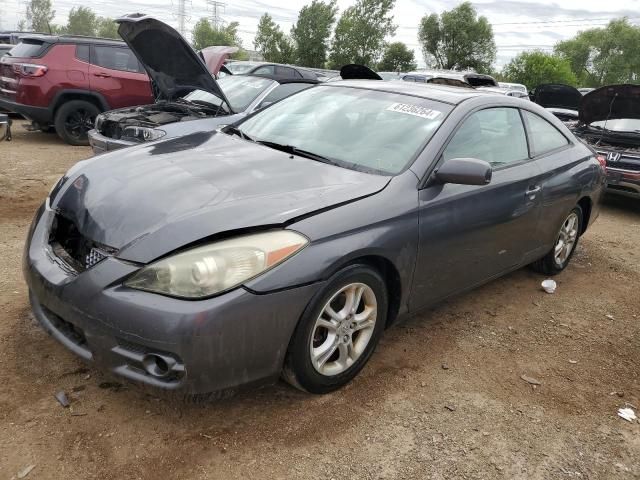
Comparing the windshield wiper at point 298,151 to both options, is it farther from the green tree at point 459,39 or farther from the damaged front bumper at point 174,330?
the green tree at point 459,39

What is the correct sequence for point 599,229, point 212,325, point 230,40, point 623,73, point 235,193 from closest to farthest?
point 212,325
point 235,193
point 599,229
point 623,73
point 230,40


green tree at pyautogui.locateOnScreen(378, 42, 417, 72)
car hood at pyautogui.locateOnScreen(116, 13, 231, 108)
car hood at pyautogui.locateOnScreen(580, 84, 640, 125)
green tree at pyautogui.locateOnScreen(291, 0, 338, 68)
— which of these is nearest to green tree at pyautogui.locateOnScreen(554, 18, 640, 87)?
green tree at pyautogui.locateOnScreen(378, 42, 417, 72)

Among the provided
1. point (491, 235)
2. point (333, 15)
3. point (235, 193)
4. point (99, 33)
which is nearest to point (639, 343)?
point (491, 235)

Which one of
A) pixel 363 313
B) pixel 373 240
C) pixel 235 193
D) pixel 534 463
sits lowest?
pixel 534 463

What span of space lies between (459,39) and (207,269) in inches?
2096

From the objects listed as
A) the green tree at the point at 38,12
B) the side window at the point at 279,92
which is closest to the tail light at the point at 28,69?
the side window at the point at 279,92

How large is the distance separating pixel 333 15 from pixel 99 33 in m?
71.1

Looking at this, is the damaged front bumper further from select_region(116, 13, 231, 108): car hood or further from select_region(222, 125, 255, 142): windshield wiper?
select_region(116, 13, 231, 108): car hood

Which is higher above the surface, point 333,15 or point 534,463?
point 333,15

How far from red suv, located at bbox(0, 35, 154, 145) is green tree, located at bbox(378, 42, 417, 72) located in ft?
133

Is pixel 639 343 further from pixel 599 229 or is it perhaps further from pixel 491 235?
pixel 599 229

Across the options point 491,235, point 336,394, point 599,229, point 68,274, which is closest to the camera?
point 68,274

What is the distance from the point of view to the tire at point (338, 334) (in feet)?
7.87

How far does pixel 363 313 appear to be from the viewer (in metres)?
2.74
